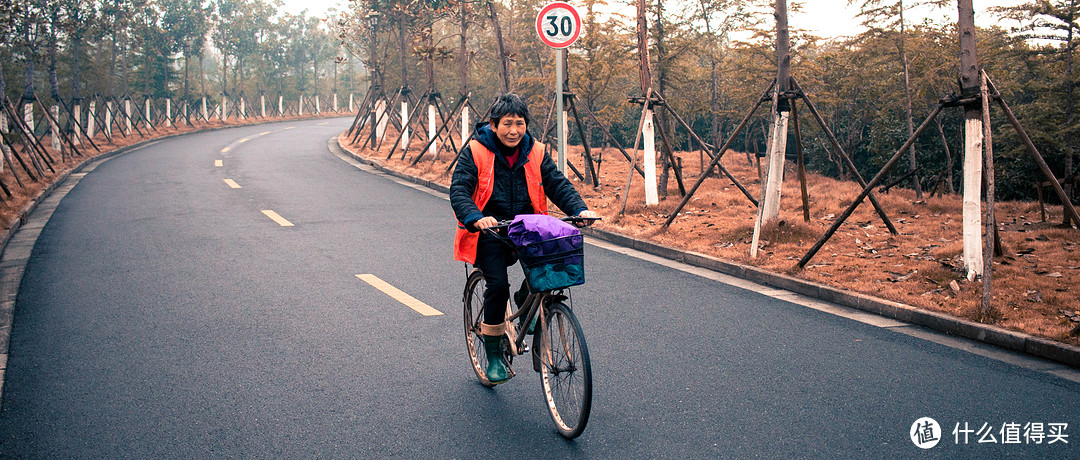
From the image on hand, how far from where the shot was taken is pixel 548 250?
354 centimetres

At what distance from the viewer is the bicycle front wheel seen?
3.61 meters

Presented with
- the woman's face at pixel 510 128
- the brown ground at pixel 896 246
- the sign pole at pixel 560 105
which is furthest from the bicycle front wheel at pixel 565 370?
the sign pole at pixel 560 105

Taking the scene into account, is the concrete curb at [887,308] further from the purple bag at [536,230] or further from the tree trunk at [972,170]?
the purple bag at [536,230]

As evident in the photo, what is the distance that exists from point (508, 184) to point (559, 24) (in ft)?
21.9

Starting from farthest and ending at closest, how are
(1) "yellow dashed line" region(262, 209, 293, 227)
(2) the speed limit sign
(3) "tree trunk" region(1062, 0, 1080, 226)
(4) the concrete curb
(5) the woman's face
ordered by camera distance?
1. (3) "tree trunk" region(1062, 0, 1080, 226)
2. (1) "yellow dashed line" region(262, 209, 293, 227)
3. (2) the speed limit sign
4. (4) the concrete curb
5. (5) the woman's face

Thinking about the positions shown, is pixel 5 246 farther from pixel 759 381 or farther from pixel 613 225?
pixel 759 381

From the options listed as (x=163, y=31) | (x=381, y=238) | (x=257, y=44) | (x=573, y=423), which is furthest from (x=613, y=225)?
(x=257, y=44)

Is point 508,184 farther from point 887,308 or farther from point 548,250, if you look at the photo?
point 887,308

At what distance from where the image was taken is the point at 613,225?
10.7 metres

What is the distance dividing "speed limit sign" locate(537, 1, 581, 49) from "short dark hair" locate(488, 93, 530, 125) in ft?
21.0

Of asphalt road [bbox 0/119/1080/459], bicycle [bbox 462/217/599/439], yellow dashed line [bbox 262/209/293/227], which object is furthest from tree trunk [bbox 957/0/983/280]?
yellow dashed line [bbox 262/209/293/227]

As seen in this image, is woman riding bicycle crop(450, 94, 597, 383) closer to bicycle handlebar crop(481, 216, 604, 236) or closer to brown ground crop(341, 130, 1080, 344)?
bicycle handlebar crop(481, 216, 604, 236)

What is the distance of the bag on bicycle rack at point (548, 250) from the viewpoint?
3543 millimetres

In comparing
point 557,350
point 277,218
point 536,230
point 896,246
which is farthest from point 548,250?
point 277,218
